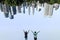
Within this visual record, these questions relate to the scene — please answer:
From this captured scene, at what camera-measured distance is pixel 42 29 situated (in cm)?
292

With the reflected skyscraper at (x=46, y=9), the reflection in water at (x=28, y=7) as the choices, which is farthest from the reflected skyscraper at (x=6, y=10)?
the reflected skyscraper at (x=46, y=9)

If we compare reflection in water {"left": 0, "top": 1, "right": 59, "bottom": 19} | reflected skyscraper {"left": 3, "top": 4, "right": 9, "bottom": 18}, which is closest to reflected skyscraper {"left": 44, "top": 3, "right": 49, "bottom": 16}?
reflection in water {"left": 0, "top": 1, "right": 59, "bottom": 19}

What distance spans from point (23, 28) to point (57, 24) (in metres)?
0.35

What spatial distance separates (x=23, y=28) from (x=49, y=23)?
0.27 m

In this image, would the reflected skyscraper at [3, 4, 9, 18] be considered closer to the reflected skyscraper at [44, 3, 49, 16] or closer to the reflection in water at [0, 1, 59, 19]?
the reflection in water at [0, 1, 59, 19]

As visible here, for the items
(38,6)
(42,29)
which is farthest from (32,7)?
(42,29)

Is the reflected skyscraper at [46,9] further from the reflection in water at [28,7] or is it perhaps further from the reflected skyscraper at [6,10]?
the reflected skyscraper at [6,10]

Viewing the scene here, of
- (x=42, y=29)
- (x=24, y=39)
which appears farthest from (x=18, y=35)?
(x=42, y=29)

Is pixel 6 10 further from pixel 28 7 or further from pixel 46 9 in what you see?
pixel 46 9

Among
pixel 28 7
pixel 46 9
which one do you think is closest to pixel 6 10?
pixel 28 7

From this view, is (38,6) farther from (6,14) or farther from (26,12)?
(6,14)

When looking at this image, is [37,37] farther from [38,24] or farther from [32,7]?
[32,7]

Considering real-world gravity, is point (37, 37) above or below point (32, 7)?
below

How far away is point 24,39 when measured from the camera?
9.61 feet
